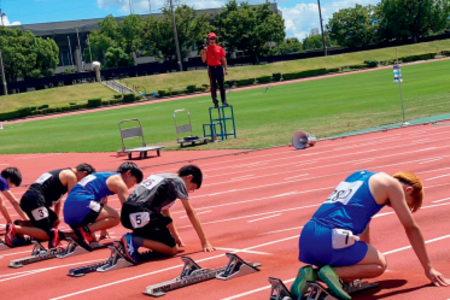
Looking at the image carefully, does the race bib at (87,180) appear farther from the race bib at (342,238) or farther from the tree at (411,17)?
the tree at (411,17)

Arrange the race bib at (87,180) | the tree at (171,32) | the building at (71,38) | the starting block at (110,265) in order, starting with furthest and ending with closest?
the building at (71,38)
the tree at (171,32)
the race bib at (87,180)
the starting block at (110,265)

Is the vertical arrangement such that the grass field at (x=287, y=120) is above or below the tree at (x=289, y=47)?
below

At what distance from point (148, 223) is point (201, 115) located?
32814 millimetres

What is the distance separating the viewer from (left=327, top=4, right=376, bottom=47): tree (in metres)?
116

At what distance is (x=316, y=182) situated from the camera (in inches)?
554

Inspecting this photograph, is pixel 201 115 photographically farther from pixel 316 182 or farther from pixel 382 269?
pixel 382 269

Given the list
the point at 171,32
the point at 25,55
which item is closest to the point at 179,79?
the point at 171,32

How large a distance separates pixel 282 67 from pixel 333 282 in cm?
9048

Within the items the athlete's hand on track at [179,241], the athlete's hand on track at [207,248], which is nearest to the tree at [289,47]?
the athlete's hand on track at [179,241]

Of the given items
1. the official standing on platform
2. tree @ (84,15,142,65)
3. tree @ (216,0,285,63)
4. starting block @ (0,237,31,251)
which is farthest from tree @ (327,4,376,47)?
starting block @ (0,237,31,251)

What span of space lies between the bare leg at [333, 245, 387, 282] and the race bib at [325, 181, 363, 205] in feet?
1.90

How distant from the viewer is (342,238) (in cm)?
598

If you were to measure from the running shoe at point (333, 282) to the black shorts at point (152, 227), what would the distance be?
3.22 m

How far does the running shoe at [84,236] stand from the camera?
9781 mm
